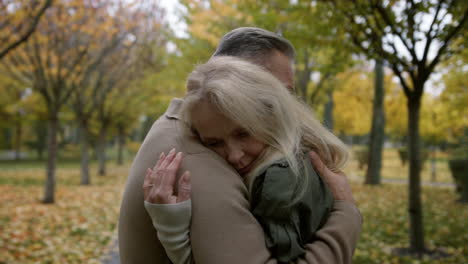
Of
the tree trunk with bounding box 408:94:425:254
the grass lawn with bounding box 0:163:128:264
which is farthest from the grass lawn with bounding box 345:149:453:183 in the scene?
the grass lawn with bounding box 0:163:128:264

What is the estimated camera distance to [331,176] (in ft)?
4.99

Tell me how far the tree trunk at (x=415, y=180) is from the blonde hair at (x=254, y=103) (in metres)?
4.94

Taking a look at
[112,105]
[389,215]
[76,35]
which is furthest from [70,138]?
[389,215]

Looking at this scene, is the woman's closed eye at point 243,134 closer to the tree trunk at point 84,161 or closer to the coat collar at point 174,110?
the coat collar at point 174,110

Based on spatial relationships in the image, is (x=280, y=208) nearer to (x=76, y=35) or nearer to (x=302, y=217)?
(x=302, y=217)

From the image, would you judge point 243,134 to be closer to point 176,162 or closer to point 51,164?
point 176,162

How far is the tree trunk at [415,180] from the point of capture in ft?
18.9

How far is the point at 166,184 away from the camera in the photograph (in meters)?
1.21

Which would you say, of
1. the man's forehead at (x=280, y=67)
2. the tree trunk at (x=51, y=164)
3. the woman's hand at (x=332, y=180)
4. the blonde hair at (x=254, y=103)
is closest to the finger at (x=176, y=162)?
the blonde hair at (x=254, y=103)

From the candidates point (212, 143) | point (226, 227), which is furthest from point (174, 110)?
point (226, 227)

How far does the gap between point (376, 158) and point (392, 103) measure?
7.30 m

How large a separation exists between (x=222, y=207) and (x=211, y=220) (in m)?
0.05

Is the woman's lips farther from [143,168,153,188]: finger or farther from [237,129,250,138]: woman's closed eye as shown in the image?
[143,168,153,188]: finger

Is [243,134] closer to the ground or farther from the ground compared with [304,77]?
closer to the ground
